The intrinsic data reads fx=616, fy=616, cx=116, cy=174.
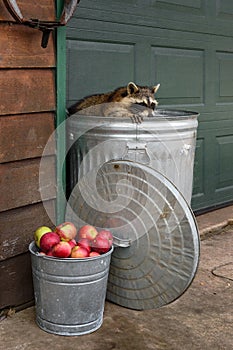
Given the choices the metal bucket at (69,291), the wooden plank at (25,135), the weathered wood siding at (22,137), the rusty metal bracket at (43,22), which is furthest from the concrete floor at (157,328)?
the rusty metal bracket at (43,22)

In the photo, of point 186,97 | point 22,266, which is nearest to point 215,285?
point 22,266

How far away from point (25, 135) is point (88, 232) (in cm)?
55

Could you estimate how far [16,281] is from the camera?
3.02m

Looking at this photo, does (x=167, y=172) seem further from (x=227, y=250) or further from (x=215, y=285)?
(x=227, y=250)

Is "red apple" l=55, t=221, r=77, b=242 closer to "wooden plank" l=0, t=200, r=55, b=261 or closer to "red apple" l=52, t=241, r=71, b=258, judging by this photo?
"red apple" l=52, t=241, r=71, b=258

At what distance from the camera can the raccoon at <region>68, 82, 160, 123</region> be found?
3330 millimetres

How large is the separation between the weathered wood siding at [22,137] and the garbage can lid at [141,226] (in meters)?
0.24

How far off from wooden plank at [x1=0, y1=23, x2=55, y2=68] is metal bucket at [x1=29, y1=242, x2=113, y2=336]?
86 cm

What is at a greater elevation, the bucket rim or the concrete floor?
the bucket rim

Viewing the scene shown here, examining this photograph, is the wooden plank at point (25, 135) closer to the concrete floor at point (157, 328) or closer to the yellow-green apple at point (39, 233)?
the yellow-green apple at point (39, 233)

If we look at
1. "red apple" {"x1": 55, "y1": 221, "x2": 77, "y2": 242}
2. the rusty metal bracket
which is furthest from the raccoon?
"red apple" {"x1": 55, "y1": 221, "x2": 77, "y2": 242}

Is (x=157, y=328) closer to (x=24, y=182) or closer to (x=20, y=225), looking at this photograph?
(x=20, y=225)

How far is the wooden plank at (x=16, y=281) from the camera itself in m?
2.95

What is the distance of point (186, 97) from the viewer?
4465mm
